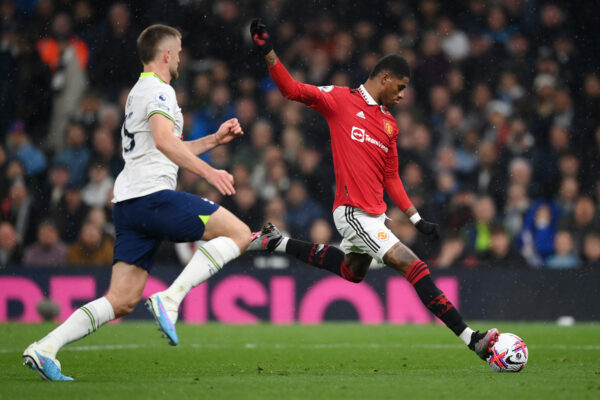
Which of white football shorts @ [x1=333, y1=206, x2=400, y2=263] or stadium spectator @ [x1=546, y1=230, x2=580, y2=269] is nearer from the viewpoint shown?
white football shorts @ [x1=333, y1=206, x2=400, y2=263]

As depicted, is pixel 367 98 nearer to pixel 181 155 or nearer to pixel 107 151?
pixel 181 155

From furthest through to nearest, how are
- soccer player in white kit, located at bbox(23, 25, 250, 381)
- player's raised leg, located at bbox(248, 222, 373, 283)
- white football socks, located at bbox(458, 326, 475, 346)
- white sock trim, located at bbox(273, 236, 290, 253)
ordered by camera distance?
white sock trim, located at bbox(273, 236, 290, 253) → player's raised leg, located at bbox(248, 222, 373, 283) → white football socks, located at bbox(458, 326, 475, 346) → soccer player in white kit, located at bbox(23, 25, 250, 381)

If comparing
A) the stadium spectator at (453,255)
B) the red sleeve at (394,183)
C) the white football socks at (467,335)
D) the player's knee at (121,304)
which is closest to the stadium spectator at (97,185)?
the stadium spectator at (453,255)

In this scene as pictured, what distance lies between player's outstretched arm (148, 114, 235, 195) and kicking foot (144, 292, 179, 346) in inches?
27.5

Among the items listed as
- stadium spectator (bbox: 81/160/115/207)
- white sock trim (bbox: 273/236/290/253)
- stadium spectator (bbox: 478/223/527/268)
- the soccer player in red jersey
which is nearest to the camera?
the soccer player in red jersey

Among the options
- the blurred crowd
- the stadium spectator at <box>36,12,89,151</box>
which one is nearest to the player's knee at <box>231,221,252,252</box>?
the blurred crowd

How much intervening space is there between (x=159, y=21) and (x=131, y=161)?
9359mm

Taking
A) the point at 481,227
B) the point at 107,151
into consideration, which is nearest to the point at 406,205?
the point at 481,227

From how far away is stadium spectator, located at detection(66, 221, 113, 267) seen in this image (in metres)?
12.1

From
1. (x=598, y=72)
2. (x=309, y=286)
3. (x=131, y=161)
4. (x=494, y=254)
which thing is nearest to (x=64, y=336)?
(x=131, y=161)

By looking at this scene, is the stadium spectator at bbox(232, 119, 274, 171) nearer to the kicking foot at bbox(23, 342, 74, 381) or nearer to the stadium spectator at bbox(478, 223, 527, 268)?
the stadium spectator at bbox(478, 223, 527, 268)

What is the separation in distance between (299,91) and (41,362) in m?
2.61

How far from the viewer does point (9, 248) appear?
12344 mm

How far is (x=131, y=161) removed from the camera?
19.1ft
